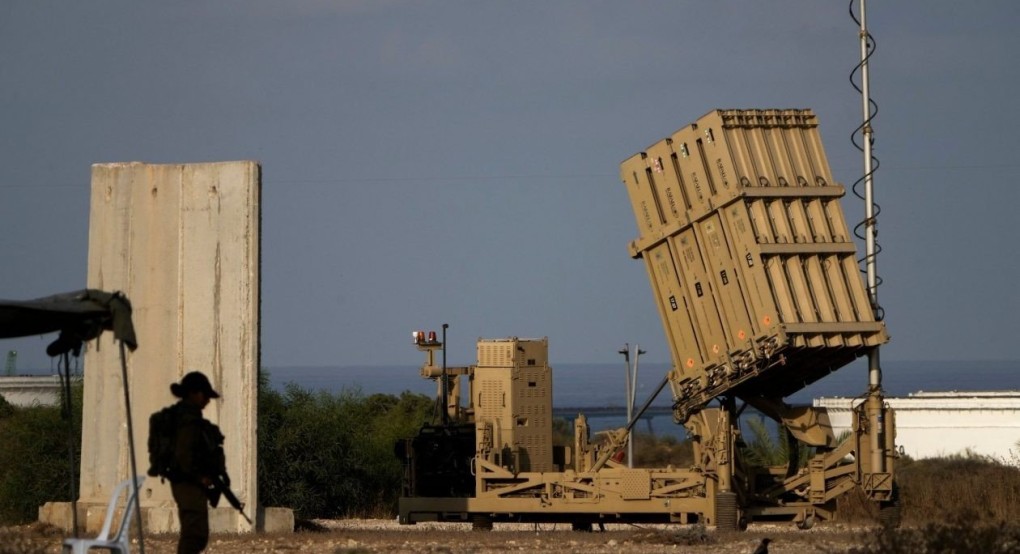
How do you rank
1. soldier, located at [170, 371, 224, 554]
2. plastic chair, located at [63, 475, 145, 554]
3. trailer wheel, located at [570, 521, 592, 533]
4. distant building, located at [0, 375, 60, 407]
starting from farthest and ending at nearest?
distant building, located at [0, 375, 60, 407] → trailer wheel, located at [570, 521, 592, 533] → soldier, located at [170, 371, 224, 554] → plastic chair, located at [63, 475, 145, 554]

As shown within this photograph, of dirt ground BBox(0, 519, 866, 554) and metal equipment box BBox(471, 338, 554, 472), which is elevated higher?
metal equipment box BBox(471, 338, 554, 472)

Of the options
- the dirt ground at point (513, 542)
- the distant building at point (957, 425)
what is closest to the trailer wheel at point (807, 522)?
the dirt ground at point (513, 542)

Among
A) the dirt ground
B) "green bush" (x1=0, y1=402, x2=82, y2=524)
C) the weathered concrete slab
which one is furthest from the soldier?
"green bush" (x1=0, y1=402, x2=82, y2=524)

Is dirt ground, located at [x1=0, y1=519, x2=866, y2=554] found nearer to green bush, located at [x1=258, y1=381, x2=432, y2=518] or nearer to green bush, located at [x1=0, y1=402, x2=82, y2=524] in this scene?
green bush, located at [x1=0, y1=402, x2=82, y2=524]

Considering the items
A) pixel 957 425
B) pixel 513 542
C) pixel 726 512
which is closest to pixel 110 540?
pixel 513 542

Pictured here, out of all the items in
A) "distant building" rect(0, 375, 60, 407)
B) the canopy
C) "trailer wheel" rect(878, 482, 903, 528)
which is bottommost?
"trailer wheel" rect(878, 482, 903, 528)

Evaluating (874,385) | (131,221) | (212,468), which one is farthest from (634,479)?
(212,468)

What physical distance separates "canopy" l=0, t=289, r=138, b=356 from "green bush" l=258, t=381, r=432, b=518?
52.8ft

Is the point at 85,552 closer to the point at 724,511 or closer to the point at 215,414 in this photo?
the point at 215,414

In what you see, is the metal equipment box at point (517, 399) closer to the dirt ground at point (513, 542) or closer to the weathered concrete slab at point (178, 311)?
the dirt ground at point (513, 542)

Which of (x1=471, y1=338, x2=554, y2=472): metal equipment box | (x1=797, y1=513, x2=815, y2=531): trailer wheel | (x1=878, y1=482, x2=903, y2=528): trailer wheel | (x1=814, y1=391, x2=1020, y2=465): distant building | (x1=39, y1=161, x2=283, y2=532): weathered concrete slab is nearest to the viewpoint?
(x1=39, y1=161, x2=283, y2=532): weathered concrete slab

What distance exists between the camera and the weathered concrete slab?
17.3 metres

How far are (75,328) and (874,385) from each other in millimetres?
11300

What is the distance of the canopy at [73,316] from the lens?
1095 centimetres
